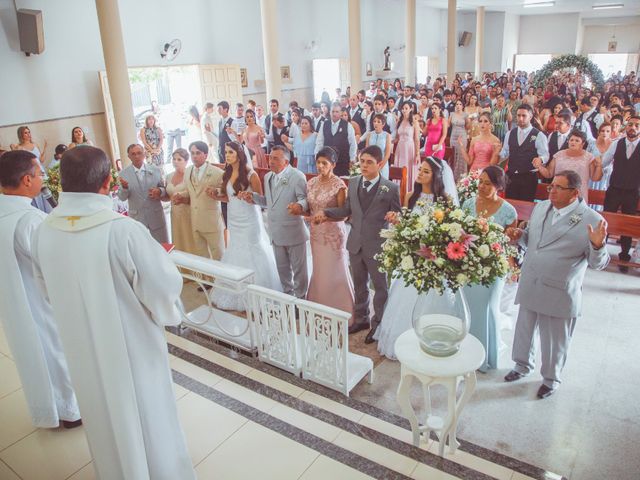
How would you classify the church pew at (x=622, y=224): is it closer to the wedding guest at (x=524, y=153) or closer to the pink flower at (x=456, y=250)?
the wedding guest at (x=524, y=153)

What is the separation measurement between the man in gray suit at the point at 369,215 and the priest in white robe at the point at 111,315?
8.10 ft

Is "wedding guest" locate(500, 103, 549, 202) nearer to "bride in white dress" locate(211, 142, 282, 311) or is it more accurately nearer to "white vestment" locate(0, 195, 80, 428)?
"bride in white dress" locate(211, 142, 282, 311)

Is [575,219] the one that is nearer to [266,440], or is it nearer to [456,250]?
[456,250]

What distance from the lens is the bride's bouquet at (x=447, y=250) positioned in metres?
2.99

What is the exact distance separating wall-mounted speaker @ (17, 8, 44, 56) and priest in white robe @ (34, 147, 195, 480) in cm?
911

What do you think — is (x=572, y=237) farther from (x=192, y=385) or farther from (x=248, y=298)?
(x=192, y=385)

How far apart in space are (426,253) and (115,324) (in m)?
1.75

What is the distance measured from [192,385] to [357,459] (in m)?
1.55

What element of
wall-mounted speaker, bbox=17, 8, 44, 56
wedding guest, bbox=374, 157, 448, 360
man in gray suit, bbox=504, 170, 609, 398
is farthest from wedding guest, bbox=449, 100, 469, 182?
wall-mounted speaker, bbox=17, 8, 44, 56

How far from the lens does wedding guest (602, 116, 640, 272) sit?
650 centimetres

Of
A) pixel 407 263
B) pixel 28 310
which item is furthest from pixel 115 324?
pixel 407 263

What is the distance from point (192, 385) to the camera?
13.7 feet


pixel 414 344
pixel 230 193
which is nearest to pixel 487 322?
pixel 414 344

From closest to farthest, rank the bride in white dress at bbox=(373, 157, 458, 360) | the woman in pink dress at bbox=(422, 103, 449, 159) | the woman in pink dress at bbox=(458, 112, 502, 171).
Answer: the bride in white dress at bbox=(373, 157, 458, 360)
the woman in pink dress at bbox=(458, 112, 502, 171)
the woman in pink dress at bbox=(422, 103, 449, 159)
